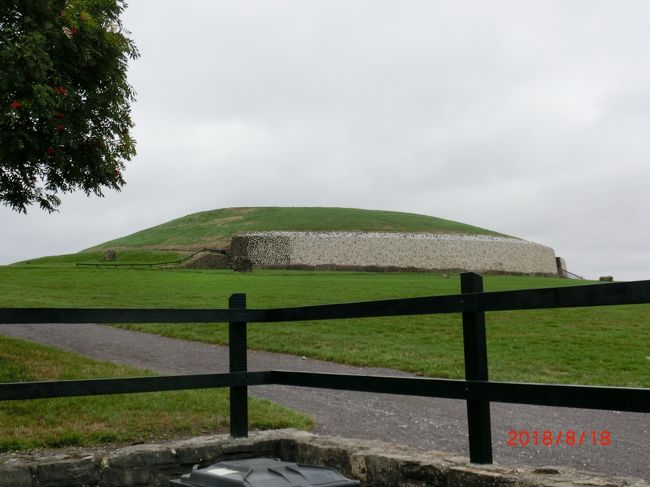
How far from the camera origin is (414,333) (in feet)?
57.8

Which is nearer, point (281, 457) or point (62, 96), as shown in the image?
point (281, 457)

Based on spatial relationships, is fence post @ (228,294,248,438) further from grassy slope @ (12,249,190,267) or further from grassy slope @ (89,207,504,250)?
grassy slope @ (89,207,504,250)

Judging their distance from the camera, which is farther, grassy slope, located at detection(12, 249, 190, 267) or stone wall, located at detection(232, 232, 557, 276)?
stone wall, located at detection(232, 232, 557, 276)

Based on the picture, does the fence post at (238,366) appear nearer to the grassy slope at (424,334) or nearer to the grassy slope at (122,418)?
the grassy slope at (122,418)

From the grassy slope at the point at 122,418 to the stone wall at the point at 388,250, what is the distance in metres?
55.5

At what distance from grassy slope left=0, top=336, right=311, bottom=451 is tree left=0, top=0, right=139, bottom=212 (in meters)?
3.96

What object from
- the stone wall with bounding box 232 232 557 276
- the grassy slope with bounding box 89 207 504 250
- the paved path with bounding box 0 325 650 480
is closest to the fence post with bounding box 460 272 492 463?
the paved path with bounding box 0 325 650 480

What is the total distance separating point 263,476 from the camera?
2.62 m

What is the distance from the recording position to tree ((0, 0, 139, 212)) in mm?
9492

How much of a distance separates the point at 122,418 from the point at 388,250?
2492 inches

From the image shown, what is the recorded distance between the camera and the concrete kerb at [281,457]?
3.88 metres

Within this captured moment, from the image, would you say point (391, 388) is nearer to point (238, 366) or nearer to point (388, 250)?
point (238, 366)
